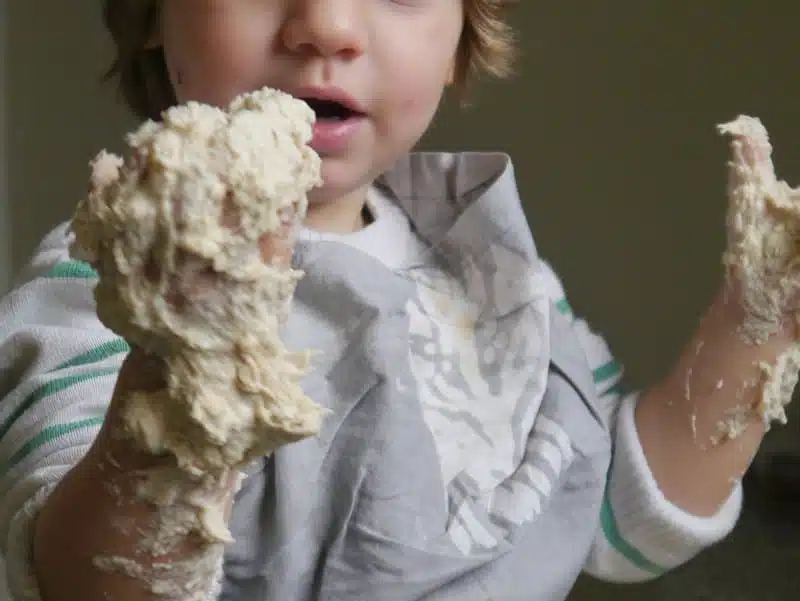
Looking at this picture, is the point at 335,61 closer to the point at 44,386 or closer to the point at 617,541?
the point at 44,386

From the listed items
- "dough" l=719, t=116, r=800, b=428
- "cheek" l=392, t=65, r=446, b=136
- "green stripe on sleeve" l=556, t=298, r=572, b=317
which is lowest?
"green stripe on sleeve" l=556, t=298, r=572, b=317

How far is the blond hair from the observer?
65cm

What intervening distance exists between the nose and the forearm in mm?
314

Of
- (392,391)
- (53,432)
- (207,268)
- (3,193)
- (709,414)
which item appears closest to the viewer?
(207,268)

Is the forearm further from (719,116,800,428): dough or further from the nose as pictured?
the nose

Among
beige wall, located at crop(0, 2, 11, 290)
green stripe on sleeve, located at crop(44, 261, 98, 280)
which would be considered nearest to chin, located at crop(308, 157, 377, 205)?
green stripe on sleeve, located at crop(44, 261, 98, 280)

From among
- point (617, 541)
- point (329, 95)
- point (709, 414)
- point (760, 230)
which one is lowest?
point (617, 541)

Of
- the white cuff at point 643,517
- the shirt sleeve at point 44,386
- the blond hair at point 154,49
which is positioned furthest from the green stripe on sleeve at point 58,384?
the white cuff at point 643,517

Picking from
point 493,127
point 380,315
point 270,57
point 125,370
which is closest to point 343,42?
point 270,57

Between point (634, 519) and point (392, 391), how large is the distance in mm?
243

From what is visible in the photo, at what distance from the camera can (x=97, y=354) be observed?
490 mm

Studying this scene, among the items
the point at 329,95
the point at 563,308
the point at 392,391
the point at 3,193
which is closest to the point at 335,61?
the point at 329,95

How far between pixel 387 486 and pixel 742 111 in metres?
0.61

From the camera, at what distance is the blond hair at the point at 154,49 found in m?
0.65
